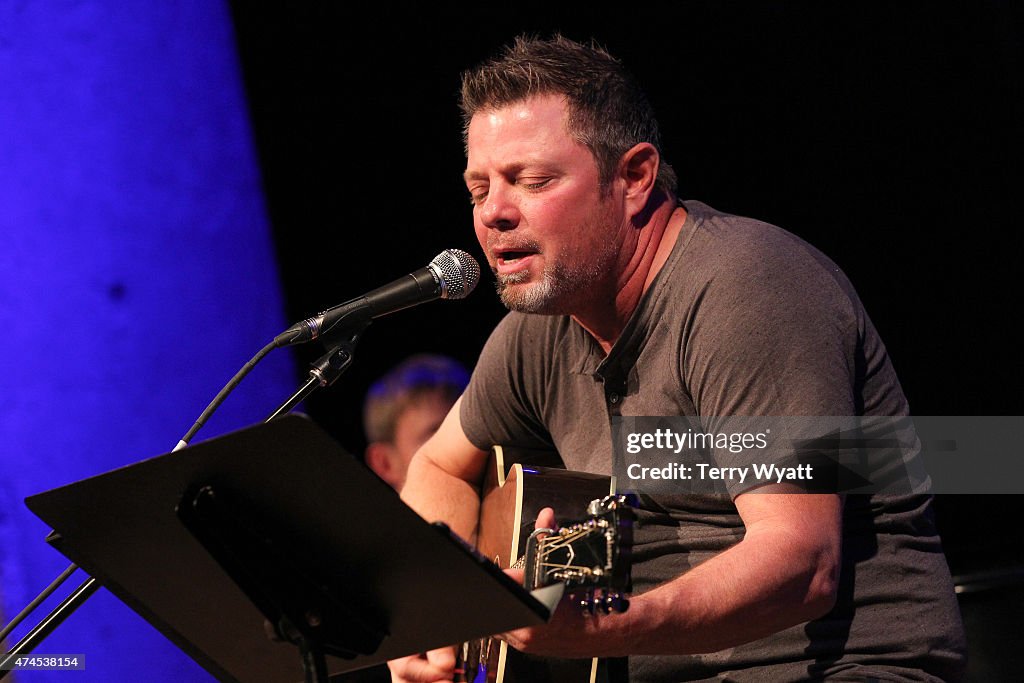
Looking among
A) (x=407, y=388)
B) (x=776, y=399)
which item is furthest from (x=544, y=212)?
(x=407, y=388)

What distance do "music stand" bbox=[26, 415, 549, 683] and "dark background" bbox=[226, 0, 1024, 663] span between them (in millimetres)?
1886

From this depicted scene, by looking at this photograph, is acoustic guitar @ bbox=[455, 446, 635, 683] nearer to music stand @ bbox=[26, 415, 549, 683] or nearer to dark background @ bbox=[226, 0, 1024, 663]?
music stand @ bbox=[26, 415, 549, 683]

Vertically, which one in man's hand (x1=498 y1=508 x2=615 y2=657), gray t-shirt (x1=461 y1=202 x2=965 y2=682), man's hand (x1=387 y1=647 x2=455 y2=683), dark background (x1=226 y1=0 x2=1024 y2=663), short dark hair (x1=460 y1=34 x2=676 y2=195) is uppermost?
dark background (x1=226 y1=0 x2=1024 y2=663)

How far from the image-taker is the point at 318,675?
1.64 m

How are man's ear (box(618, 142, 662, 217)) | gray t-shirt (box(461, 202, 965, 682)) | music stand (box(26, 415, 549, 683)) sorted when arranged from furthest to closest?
man's ear (box(618, 142, 662, 217)) → gray t-shirt (box(461, 202, 965, 682)) → music stand (box(26, 415, 549, 683))

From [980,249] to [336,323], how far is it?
2.41 meters

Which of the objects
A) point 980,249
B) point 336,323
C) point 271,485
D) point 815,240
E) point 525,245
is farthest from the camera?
point 815,240

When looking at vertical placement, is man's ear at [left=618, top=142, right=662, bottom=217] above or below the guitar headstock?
above

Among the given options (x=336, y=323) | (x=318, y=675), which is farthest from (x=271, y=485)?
(x=336, y=323)

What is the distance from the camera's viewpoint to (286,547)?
1.61 meters

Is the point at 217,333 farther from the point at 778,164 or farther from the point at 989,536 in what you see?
the point at 989,536

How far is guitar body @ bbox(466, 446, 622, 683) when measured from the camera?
240 centimetres

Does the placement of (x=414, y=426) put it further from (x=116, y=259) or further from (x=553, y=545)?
(x=553, y=545)

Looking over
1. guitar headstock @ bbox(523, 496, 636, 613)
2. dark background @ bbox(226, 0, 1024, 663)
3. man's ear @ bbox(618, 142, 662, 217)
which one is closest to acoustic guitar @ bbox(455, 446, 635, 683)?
guitar headstock @ bbox(523, 496, 636, 613)
